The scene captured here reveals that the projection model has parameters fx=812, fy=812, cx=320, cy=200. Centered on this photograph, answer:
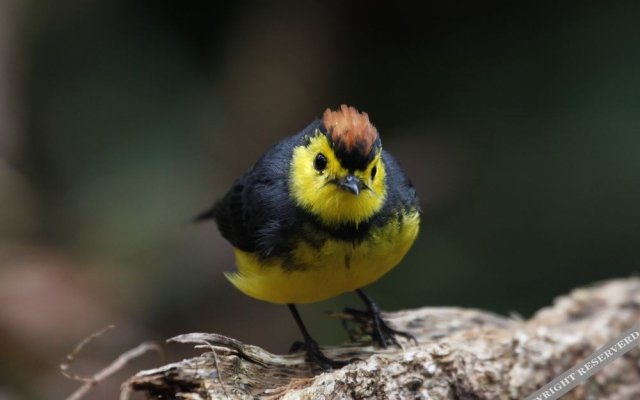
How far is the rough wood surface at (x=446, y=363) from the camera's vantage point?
Result: 312cm

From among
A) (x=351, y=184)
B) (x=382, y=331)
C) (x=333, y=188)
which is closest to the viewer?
(x=351, y=184)

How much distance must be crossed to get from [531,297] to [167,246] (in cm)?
331

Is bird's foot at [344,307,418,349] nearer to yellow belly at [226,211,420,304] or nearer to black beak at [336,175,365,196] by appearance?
yellow belly at [226,211,420,304]

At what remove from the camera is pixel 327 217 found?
337 centimetres

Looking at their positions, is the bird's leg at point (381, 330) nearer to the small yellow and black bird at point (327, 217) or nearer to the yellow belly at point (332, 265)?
the small yellow and black bird at point (327, 217)

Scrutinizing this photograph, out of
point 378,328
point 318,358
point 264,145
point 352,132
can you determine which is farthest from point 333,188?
point 264,145

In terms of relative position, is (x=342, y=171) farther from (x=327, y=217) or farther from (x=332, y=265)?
(x=332, y=265)

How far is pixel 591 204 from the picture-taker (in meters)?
6.77

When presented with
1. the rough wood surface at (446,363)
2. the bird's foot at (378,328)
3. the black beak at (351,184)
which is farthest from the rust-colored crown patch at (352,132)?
the bird's foot at (378,328)

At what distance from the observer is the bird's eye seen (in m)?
3.39

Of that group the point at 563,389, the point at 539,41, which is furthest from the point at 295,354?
the point at 539,41

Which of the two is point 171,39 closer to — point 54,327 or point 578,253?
point 54,327

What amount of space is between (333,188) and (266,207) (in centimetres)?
42

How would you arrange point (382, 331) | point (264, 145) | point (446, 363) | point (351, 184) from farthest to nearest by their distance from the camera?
1. point (264, 145)
2. point (382, 331)
3. point (446, 363)
4. point (351, 184)
